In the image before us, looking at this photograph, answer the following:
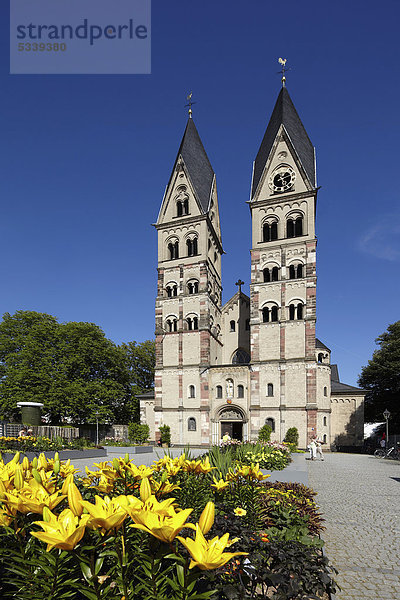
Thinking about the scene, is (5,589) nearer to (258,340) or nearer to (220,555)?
(220,555)

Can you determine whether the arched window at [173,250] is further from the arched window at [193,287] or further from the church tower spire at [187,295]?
the arched window at [193,287]

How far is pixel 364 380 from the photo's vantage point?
49688 millimetres

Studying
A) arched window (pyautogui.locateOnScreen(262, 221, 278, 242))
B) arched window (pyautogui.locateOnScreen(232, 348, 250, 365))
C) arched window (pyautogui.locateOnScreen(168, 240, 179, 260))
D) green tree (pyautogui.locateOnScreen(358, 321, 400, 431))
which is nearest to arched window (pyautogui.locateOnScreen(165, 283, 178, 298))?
arched window (pyautogui.locateOnScreen(168, 240, 179, 260))

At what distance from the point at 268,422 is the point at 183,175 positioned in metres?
28.0

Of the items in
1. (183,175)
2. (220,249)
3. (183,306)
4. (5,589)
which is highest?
(183,175)

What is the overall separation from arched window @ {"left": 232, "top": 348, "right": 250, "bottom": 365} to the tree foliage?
13.9 meters

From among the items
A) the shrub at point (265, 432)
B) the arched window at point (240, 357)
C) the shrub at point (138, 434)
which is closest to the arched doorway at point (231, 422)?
the shrub at point (265, 432)

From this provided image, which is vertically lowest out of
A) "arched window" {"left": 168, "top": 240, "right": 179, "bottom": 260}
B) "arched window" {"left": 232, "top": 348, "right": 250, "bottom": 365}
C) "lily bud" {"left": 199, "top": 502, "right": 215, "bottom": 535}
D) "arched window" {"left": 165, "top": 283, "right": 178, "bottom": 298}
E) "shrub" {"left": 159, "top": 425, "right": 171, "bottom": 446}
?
"shrub" {"left": 159, "top": 425, "right": 171, "bottom": 446}

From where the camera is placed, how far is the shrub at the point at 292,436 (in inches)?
1371

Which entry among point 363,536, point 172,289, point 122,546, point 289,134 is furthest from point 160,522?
point 289,134

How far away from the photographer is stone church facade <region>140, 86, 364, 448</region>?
123 ft

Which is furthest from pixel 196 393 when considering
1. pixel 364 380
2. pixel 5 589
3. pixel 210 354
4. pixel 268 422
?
pixel 5 589

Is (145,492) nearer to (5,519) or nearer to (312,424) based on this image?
(5,519)

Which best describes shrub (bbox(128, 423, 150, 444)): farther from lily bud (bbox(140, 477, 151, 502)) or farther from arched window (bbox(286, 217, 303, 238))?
lily bud (bbox(140, 477, 151, 502))
